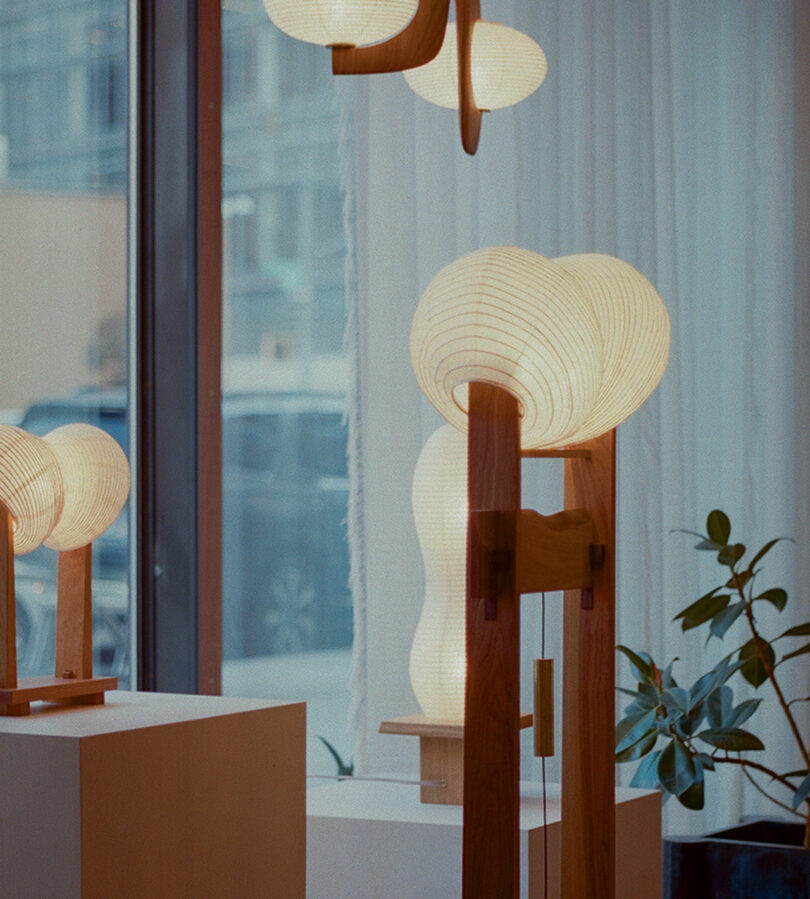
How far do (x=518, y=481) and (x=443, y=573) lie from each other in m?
0.53

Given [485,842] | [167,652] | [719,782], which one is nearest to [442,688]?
[485,842]

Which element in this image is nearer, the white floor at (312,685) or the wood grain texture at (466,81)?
the wood grain texture at (466,81)

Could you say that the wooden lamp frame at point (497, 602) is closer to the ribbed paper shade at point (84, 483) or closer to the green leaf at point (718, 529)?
the ribbed paper shade at point (84, 483)

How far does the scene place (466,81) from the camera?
4.83 ft

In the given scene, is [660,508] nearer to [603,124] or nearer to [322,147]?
[603,124]

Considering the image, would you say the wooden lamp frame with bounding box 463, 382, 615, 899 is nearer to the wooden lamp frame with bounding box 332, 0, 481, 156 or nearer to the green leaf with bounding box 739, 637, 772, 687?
the wooden lamp frame with bounding box 332, 0, 481, 156

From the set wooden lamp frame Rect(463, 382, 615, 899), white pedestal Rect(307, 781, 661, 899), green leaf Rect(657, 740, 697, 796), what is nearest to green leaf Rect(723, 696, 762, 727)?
green leaf Rect(657, 740, 697, 796)

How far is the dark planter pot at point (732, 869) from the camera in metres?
2.07

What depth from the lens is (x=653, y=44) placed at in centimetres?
279

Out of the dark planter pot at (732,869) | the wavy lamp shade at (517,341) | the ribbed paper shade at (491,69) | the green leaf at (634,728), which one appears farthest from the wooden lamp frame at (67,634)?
the dark planter pot at (732,869)

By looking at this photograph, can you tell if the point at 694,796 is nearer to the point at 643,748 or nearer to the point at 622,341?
the point at 643,748

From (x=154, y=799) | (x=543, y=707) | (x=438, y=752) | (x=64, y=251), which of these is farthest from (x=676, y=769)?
(x=64, y=251)

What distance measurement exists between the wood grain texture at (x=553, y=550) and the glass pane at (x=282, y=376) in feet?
4.69

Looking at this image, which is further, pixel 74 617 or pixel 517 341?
pixel 74 617
